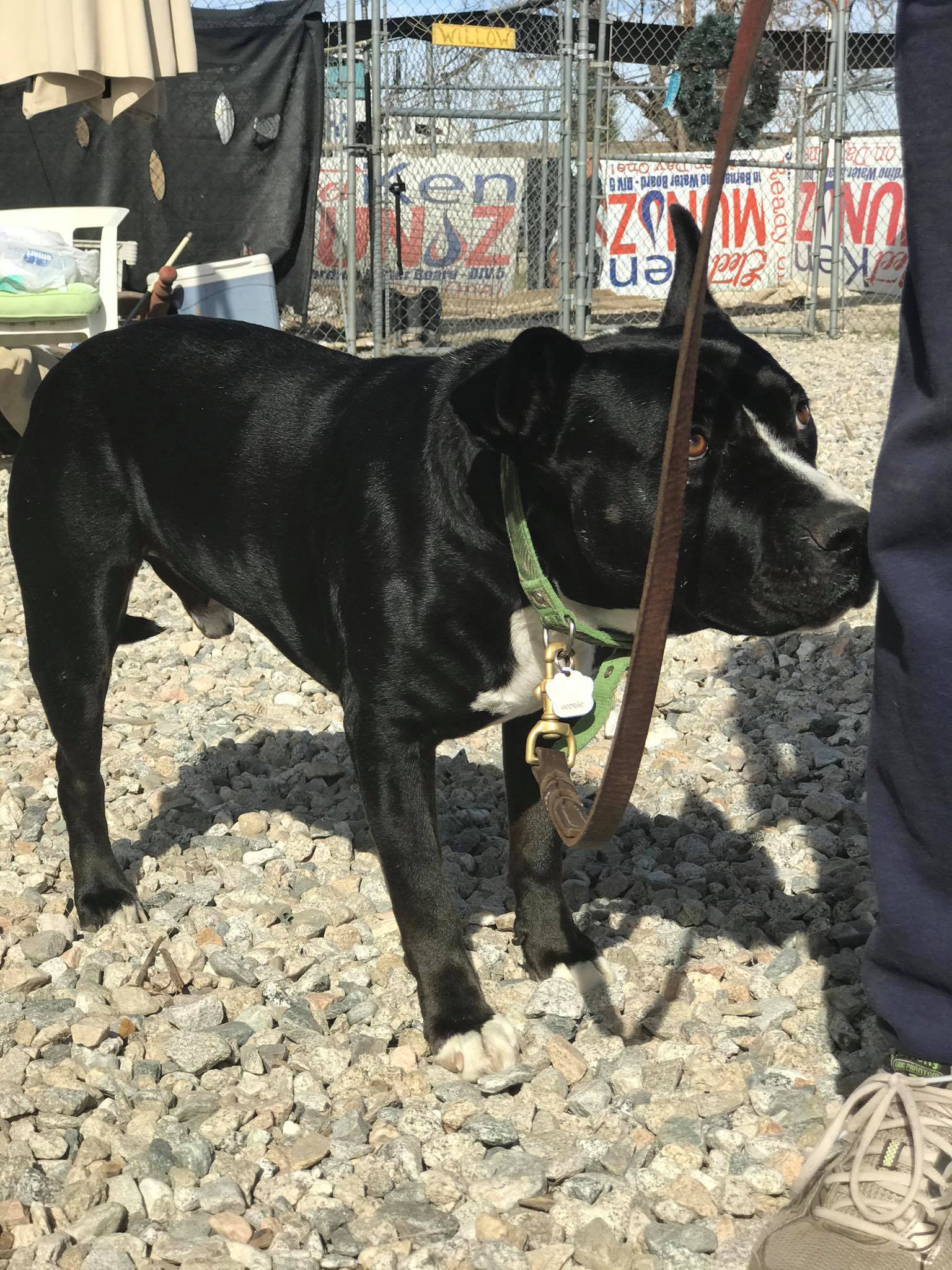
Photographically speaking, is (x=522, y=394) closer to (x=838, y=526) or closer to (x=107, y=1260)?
(x=838, y=526)

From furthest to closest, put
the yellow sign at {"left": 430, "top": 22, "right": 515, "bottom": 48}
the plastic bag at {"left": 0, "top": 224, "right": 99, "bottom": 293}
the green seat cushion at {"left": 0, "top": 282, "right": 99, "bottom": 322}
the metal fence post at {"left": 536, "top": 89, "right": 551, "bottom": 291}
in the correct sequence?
the metal fence post at {"left": 536, "top": 89, "right": 551, "bottom": 291} → the yellow sign at {"left": 430, "top": 22, "right": 515, "bottom": 48} → the plastic bag at {"left": 0, "top": 224, "right": 99, "bottom": 293} → the green seat cushion at {"left": 0, "top": 282, "right": 99, "bottom": 322}

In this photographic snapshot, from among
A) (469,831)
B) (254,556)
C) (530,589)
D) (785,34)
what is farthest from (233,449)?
(785,34)

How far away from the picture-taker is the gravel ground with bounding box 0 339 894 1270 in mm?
1750

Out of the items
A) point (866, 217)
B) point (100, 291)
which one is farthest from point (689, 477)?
point (866, 217)

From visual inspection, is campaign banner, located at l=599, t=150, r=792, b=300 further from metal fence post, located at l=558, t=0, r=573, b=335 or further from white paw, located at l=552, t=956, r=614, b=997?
white paw, located at l=552, t=956, r=614, b=997

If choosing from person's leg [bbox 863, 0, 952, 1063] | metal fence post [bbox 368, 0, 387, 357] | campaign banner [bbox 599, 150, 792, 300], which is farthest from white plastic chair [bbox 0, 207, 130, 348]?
campaign banner [bbox 599, 150, 792, 300]

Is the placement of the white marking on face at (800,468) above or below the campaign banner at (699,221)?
above

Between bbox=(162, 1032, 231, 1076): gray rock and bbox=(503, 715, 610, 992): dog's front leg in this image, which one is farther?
bbox=(503, 715, 610, 992): dog's front leg

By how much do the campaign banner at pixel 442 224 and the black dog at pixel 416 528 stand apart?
27.5 ft

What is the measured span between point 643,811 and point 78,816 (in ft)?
4.35

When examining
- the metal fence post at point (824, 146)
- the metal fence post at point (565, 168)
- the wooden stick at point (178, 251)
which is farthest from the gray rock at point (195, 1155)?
the metal fence post at point (824, 146)

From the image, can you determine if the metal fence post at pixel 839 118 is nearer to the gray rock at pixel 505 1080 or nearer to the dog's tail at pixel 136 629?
the dog's tail at pixel 136 629

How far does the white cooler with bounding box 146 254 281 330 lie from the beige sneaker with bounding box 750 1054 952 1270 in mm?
7068

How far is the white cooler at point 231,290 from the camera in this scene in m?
7.92
